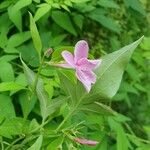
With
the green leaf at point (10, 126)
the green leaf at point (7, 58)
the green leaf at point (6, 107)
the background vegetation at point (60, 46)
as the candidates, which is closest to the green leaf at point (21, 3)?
the background vegetation at point (60, 46)

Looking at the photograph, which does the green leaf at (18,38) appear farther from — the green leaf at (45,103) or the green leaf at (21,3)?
the green leaf at (45,103)

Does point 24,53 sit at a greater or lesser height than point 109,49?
greater

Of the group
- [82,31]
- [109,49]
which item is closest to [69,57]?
[82,31]

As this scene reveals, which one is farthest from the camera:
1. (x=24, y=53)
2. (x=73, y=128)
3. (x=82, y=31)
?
(x=82, y=31)

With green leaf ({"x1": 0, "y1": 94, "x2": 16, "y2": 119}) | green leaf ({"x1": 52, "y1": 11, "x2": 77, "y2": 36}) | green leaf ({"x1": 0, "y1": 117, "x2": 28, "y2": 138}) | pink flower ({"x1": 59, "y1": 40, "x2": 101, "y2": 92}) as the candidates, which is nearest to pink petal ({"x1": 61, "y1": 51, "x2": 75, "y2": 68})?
pink flower ({"x1": 59, "y1": 40, "x2": 101, "y2": 92})

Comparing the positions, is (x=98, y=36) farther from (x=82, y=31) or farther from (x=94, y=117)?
(x=94, y=117)

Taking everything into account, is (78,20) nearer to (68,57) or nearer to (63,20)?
(63,20)

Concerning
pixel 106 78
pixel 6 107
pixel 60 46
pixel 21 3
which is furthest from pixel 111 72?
pixel 21 3
